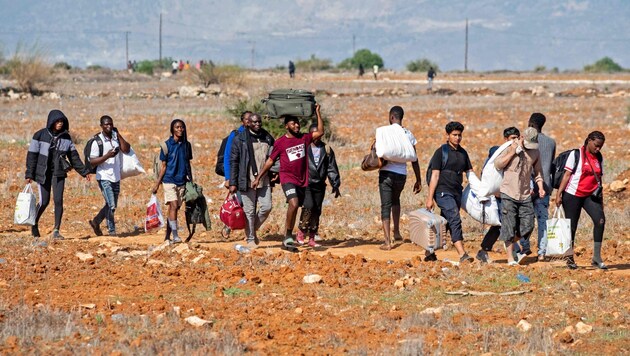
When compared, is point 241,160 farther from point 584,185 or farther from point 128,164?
point 584,185

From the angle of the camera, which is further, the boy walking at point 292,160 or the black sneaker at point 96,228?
the black sneaker at point 96,228

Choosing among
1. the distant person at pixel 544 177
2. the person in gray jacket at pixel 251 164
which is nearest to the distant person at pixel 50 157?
the person in gray jacket at pixel 251 164

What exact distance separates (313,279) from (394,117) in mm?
2458

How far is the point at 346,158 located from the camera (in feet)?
79.6

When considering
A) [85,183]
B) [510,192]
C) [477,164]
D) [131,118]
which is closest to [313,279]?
[510,192]

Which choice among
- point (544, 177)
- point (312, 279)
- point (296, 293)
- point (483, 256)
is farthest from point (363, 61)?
point (296, 293)

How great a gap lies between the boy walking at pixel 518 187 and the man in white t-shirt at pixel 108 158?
16.7ft

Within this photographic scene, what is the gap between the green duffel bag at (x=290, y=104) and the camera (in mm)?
12570

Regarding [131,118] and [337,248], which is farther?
[131,118]

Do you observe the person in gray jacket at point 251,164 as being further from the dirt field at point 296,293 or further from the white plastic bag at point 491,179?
the white plastic bag at point 491,179

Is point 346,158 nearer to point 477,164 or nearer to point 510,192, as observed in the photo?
point 477,164

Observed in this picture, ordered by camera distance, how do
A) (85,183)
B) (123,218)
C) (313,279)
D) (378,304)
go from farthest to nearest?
(85,183)
(123,218)
(313,279)
(378,304)

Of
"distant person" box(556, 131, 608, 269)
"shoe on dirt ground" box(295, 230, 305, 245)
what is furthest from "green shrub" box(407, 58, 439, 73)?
"distant person" box(556, 131, 608, 269)

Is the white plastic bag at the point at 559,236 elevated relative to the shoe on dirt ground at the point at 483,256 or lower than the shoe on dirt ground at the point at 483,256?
elevated
